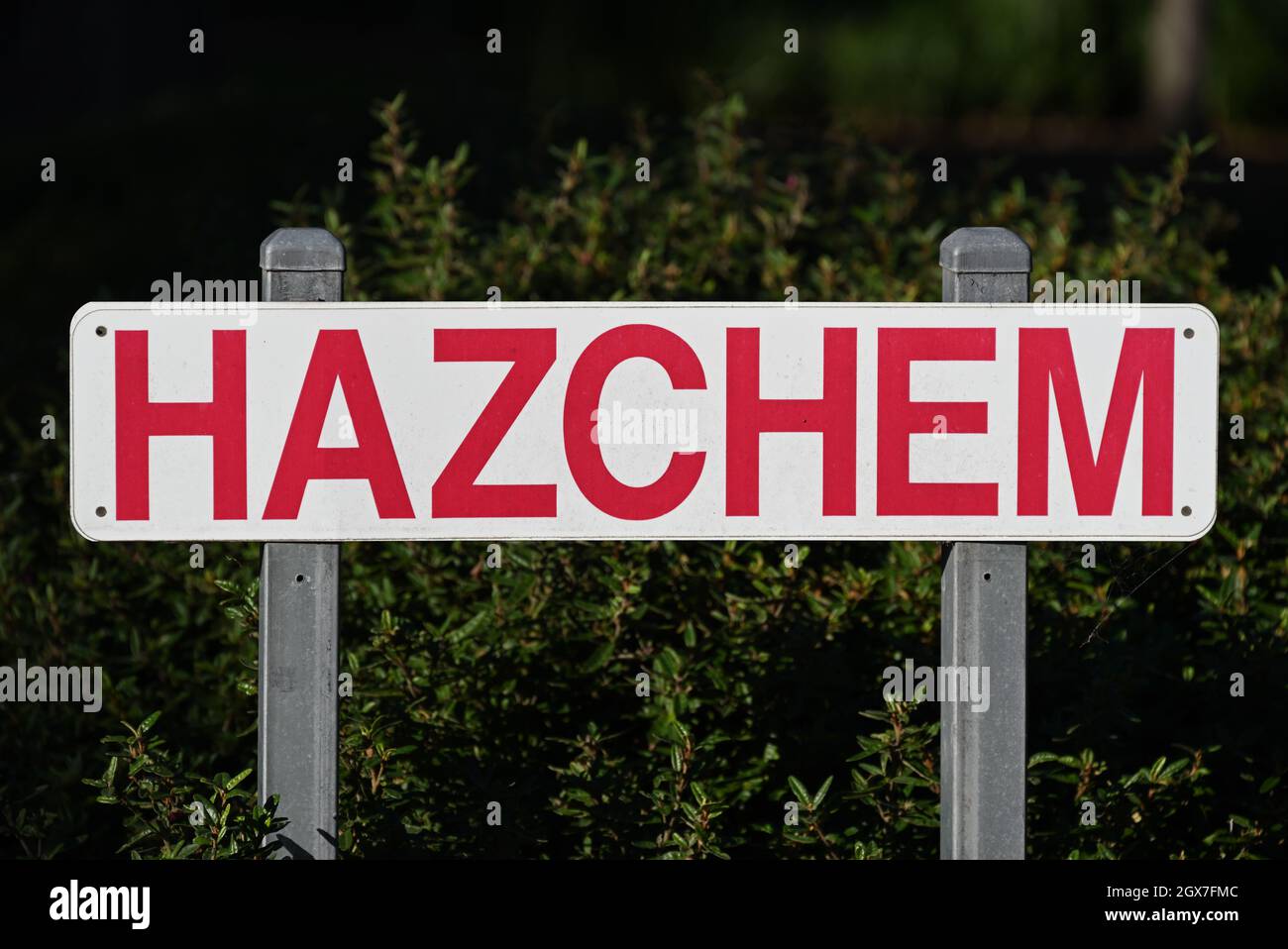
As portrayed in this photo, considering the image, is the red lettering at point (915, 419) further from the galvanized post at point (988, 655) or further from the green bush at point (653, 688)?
the green bush at point (653, 688)

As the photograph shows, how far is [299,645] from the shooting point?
2.46 meters

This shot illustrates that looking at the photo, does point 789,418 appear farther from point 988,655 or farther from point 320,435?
point 320,435

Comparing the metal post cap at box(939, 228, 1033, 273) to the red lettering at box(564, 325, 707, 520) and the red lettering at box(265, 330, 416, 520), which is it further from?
the red lettering at box(265, 330, 416, 520)

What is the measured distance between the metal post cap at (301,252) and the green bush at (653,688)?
0.72 m

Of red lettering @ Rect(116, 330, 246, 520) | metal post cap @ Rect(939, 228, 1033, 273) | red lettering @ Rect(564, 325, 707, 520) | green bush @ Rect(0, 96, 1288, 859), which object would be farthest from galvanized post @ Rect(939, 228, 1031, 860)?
red lettering @ Rect(116, 330, 246, 520)

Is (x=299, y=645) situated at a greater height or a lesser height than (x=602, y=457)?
lesser

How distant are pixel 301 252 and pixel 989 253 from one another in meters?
1.10

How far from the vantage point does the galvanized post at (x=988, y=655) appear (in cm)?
245

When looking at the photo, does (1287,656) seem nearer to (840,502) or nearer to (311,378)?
(840,502)

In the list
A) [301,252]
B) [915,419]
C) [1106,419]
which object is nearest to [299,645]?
[301,252]

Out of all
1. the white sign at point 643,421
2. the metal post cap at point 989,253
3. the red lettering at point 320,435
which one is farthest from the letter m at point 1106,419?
the red lettering at point 320,435

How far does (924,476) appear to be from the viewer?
2488 mm

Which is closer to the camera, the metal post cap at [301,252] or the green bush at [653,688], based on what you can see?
the metal post cap at [301,252]

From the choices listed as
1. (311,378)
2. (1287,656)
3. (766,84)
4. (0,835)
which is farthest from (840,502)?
(766,84)
